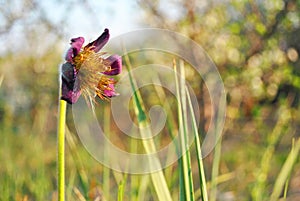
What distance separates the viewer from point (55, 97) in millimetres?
3410

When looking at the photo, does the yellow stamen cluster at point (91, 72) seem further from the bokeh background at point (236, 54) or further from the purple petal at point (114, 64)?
the bokeh background at point (236, 54)

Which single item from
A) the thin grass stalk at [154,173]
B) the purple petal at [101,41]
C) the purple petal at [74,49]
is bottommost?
the thin grass stalk at [154,173]

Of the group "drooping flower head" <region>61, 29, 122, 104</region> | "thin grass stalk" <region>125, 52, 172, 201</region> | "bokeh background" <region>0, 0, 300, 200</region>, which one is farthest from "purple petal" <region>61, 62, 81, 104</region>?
"bokeh background" <region>0, 0, 300, 200</region>

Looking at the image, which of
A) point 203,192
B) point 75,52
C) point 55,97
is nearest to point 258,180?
point 203,192

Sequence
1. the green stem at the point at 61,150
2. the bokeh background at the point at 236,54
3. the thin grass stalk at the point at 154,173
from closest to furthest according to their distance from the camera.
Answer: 1. the green stem at the point at 61,150
2. the thin grass stalk at the point at 154,173
3. the bokeh background at the point at 236,54

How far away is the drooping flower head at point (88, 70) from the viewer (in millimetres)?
562

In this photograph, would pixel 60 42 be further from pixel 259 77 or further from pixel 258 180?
pixel 258 180

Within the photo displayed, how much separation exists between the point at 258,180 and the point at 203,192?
19.7 inches

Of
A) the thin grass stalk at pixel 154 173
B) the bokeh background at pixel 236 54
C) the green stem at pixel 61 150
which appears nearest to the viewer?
the green stem at pixel 61 150

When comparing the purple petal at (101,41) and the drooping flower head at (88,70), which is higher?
the purple petal at (101,41)

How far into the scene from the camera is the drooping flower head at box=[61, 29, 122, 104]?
1.84 ft

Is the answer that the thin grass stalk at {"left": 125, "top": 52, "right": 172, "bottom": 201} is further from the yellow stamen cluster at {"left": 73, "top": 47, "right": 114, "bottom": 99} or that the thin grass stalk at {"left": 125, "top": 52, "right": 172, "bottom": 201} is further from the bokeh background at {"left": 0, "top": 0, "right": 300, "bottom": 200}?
the bokeh background at {"left": 0, "top": 0, "right": 300, "bottom": 200}

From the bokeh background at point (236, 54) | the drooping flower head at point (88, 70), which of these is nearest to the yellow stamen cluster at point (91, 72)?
→ the drooping flower head at point (88, 70)

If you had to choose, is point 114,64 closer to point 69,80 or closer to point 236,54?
point 69,80
